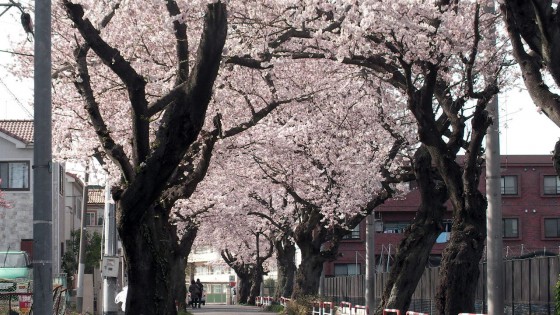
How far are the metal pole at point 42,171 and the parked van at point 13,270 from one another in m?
10.9

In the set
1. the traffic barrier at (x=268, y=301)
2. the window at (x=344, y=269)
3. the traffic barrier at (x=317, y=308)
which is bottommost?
the traffic barrier at (x=268, y=301)

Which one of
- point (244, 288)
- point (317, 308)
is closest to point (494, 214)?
point (317, 308)

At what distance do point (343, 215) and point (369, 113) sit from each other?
599cm

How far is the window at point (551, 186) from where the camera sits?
68.5 metres

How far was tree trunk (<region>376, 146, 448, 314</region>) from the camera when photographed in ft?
69.4

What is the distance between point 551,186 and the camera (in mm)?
68875

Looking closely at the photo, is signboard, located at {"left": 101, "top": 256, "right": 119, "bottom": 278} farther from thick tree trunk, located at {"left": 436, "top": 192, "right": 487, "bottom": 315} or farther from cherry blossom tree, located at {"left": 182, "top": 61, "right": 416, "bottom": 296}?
thick tree trunk, located at {"left": 436, "top": 192, "right": 487, "bottom": 315}

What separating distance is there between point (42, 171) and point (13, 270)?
13.3m

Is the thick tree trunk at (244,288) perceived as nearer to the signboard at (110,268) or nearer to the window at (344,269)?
the window at (344,269)

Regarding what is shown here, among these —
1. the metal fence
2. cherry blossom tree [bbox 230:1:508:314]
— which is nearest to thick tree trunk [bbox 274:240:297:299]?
the metal fence

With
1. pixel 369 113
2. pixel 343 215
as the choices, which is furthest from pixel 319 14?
pixel 343 215

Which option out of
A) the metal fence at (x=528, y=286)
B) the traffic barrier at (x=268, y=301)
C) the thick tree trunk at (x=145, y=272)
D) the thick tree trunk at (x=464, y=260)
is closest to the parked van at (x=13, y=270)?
the thick tree trunk at (x=145, y=272)

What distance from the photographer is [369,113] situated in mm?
27453

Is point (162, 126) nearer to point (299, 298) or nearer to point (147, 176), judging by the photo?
point (147, 176)
